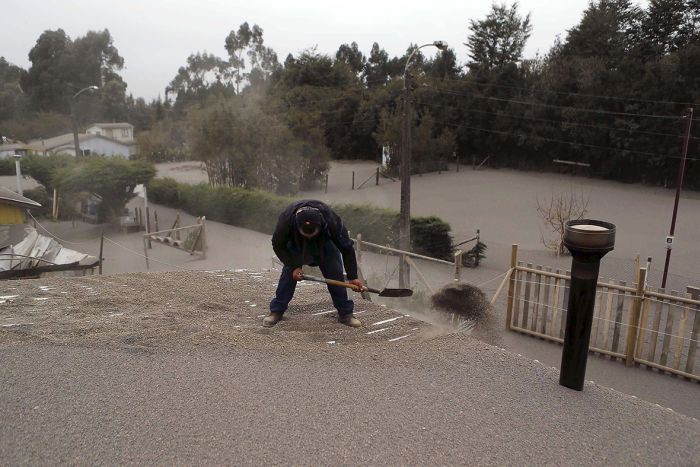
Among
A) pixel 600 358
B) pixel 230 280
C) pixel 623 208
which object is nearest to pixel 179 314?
pixel 230 280

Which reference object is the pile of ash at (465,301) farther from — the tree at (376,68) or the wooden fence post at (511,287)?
the tree at (376,68)

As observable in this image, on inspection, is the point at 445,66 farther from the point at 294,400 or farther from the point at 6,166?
the point at 294,400

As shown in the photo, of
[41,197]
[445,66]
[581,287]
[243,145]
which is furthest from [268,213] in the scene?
[445,66]

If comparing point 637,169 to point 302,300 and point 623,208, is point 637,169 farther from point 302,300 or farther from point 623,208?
point 302,300

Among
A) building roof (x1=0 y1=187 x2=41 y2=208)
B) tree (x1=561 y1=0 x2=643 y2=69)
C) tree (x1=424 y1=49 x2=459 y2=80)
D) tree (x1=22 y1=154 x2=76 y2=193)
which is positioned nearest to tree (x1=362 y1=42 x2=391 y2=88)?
tree (x1=424 y1=49 x2=459 y2=80)

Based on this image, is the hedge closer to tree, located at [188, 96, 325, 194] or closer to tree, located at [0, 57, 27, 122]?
tree, located at [188, 96, 325, 194]

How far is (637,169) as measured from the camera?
36062 millimetres

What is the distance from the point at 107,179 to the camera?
26.0m

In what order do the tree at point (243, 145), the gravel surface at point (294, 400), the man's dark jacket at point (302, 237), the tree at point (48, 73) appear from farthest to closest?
the tree at point (48, 73) → the tree at point (243, 145) → the man's dark jacket at point (302, 237) → the gravel surface at point (294, 400)

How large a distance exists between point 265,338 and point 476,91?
144ft

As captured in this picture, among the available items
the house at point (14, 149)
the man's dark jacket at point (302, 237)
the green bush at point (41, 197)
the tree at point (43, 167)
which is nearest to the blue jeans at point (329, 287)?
the man's dark jacket at point (302, 237)

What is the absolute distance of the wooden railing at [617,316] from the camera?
616cm

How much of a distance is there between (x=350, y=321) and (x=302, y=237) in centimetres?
87

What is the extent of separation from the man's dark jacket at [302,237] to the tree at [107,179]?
23.7m
